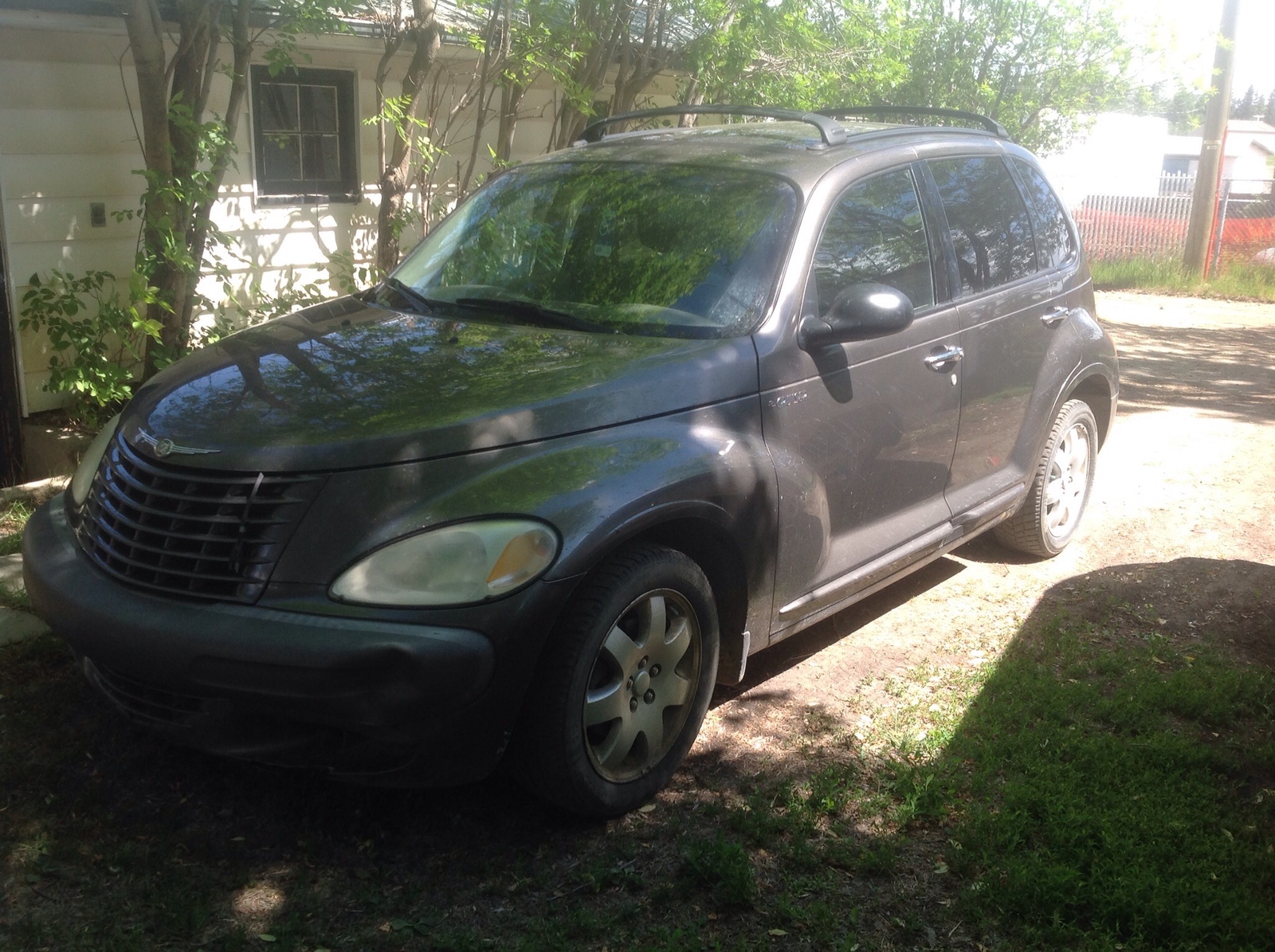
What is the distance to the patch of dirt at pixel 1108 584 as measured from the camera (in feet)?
15.2

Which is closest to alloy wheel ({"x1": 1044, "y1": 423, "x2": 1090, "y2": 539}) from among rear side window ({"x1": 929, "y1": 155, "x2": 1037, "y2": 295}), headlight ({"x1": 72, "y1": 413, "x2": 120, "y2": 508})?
rear side window ({"x1": 929, "y1": 155, "x2": 1037, "y2": 295})

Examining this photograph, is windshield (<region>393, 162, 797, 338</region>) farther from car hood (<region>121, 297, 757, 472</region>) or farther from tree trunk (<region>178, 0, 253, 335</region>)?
tree trunk (<region>178, 0, 253, 335</region>)

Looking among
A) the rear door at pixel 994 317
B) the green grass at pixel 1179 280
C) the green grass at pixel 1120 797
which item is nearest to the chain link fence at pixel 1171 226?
the green grass at pixel 1179 280

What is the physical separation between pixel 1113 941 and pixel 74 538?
310 cm

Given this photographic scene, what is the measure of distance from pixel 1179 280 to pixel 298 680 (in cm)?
1740

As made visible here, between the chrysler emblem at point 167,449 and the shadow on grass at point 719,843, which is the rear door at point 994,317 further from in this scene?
the chrysler emblem at point 167,449

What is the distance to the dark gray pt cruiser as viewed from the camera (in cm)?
320

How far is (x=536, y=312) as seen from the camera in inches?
170

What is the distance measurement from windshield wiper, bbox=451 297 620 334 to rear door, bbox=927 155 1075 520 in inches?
64.3

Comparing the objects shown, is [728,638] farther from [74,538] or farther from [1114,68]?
[1114,68]

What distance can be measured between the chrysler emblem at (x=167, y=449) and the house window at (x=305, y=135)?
20.0 feet

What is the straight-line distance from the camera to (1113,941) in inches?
125

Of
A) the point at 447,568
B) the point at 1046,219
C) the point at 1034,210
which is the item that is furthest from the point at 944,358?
the point at 447,568

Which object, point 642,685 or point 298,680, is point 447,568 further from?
point 642,685
